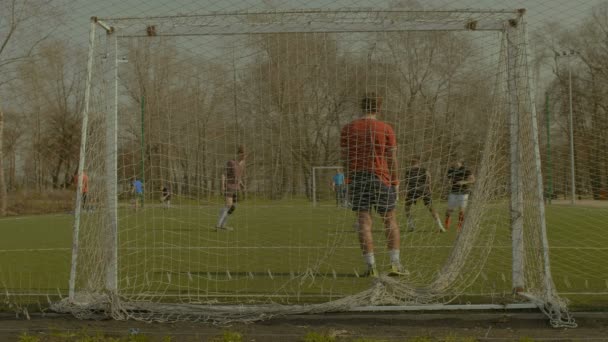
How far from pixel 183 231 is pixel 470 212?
8.88m

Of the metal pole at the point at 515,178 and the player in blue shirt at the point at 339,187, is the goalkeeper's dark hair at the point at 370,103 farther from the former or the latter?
the metal pole at the point at 515,178

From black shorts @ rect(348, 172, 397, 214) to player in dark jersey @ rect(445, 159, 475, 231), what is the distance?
79 centimetres

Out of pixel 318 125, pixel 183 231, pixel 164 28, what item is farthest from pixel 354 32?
pixel 183 231

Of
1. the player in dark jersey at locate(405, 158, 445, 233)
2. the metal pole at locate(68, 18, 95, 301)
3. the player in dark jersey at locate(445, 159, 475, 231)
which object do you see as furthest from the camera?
the player in dark jersey at locate(445, 159, 475, 231)

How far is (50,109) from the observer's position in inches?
1721

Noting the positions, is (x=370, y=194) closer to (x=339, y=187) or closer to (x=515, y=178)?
(x=339, y=187)

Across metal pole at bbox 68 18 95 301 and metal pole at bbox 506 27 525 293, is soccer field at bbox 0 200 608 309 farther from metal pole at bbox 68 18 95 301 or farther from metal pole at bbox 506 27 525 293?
metal pole at bbox 68 18 95 301

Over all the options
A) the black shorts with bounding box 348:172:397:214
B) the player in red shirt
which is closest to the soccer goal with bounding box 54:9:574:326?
the player in red shirt

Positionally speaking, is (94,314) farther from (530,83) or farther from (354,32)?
(530,83)

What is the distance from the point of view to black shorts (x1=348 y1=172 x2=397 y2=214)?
662 centimetres

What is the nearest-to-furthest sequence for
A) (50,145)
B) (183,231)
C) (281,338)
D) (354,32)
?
(281,338), (354,32), (183,231), (50,145)

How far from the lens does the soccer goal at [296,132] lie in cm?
580

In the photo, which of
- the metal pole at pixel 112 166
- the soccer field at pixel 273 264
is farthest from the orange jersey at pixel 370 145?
the metal pole at pixel 112 166

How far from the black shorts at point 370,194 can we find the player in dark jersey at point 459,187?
789mm
